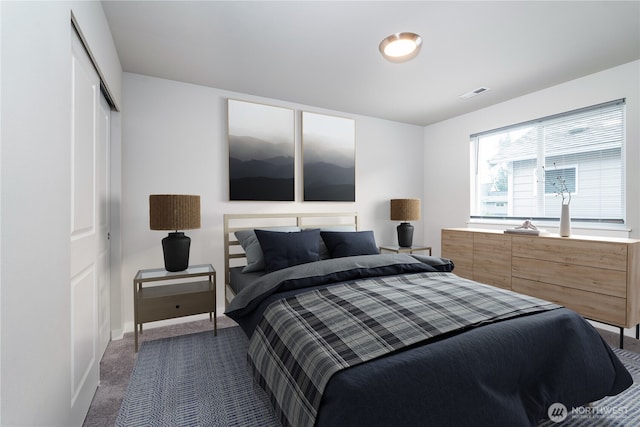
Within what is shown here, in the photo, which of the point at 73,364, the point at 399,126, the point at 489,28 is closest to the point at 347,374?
the point at 73,364

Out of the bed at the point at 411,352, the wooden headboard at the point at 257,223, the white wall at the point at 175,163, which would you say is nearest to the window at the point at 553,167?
the wooden headboard at the point at 257,223

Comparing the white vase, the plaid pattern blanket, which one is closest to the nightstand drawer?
the plaid pattern blanket

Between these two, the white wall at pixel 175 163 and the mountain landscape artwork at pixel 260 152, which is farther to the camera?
the mountain landscape artwork at pixel 260 152

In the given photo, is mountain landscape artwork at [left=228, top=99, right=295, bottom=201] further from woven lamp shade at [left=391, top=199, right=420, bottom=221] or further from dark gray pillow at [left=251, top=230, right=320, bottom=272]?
woven lamp shade at [left=391, top=199, right=420, bottom=221]

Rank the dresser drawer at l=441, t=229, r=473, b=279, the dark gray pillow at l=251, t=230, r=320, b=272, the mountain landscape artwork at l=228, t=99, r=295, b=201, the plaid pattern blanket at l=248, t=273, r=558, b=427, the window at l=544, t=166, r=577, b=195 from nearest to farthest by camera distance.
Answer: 1. the plaid pattern blanket at l=248, t=273, r=558, b=427
2. the dark gray pillow at l=251, t=230, r=320, b=272
3. the window at l=544, t=166, r=577, b=195
4. the mountain landscape artwork at l=228, t=99, r=295, b=201
5. the dresser drawer at l=441, t=229, r=473, b=279

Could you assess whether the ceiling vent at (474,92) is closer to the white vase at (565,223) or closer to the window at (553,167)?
the window at (553,167)

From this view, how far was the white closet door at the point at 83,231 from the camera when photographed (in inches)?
59.1

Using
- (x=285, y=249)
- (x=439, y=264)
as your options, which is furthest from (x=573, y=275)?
(x=285, y=249)

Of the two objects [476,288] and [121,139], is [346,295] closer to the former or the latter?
[476,288]

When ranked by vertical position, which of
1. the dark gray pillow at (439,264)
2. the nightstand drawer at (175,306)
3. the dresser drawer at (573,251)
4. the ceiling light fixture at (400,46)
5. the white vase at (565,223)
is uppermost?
the ceiling light fixture at (400,46)

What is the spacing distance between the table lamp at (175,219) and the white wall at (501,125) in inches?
136

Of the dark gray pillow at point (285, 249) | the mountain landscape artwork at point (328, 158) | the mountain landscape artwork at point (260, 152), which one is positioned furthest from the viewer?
the mountain landscape artwork at point (328, 158)

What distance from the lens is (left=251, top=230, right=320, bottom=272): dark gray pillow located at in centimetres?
261

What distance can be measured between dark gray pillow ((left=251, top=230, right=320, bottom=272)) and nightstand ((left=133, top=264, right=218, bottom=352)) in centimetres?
52
